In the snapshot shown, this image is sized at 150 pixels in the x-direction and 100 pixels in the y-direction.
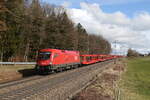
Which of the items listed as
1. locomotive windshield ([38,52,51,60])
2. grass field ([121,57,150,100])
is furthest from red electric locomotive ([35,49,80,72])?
grass field ([121,57,150,100])

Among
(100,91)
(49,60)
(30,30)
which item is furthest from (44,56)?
(30,30)

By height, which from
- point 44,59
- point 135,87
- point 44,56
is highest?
point 44,56

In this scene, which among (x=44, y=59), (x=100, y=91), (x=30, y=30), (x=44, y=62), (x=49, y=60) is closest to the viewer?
(x=100, y=91)

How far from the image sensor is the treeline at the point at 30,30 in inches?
1698

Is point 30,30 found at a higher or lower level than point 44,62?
higher

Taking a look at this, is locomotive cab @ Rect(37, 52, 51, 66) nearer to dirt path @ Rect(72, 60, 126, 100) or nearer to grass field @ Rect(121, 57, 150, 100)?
grass field @ Rect(121, 57, 150, 100)

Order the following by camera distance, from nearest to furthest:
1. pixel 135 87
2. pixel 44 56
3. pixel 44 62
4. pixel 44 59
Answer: pixel 135 87 < pixel 44 62 < pixel 44 59 < pixel 44 56

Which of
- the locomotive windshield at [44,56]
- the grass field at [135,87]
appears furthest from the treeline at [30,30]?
the grass field at [135,87]

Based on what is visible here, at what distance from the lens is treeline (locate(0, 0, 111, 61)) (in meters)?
43.1

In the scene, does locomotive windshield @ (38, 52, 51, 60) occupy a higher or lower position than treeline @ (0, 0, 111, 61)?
lower

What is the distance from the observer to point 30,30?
183ft

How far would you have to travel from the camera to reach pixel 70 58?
1656 inches

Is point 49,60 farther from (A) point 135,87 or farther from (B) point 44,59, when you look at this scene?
(A) point 135,87

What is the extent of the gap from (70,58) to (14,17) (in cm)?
1252
